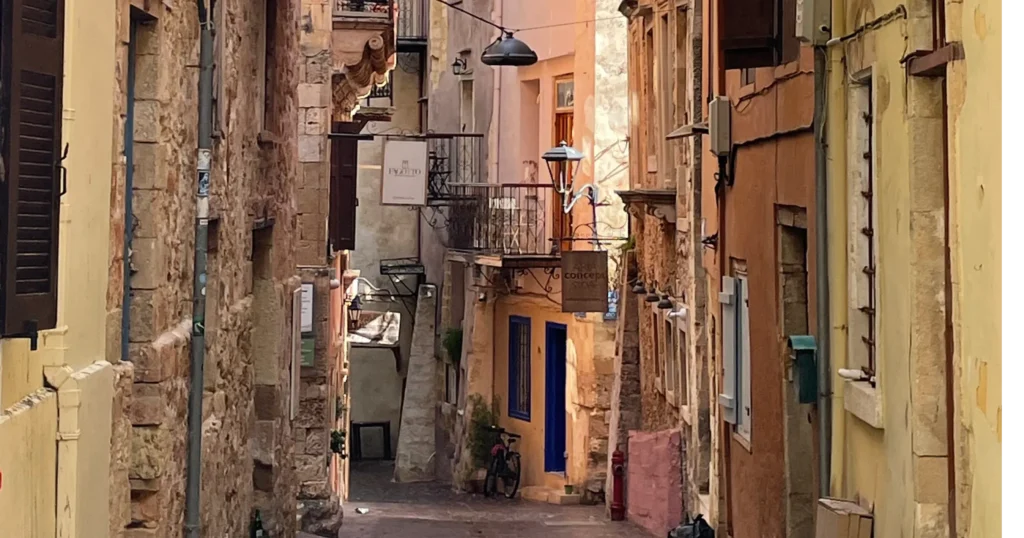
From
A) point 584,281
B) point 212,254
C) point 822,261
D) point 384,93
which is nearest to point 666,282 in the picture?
point 584,281

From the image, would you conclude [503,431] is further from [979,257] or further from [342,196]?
[979,257]

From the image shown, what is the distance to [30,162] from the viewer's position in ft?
16.6

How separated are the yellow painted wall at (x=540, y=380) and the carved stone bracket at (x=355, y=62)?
14.9 feet

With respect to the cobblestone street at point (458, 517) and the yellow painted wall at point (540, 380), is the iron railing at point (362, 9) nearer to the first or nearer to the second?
the yellow painted wall at point (540, 380)

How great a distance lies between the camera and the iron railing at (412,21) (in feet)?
109

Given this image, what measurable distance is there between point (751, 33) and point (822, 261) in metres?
1.94

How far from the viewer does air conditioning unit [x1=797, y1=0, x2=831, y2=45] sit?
25.5 ft

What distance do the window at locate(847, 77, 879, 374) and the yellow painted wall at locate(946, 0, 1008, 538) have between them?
70.3 inches

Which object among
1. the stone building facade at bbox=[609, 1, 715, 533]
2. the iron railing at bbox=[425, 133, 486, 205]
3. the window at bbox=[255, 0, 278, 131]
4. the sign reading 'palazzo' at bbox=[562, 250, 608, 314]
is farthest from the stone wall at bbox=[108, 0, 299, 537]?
the iron railing at bbox=[425, 133, 486, 205]

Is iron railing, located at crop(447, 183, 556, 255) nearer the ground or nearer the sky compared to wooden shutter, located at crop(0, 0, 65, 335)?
nearer the sky

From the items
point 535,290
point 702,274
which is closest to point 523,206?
point 535,290

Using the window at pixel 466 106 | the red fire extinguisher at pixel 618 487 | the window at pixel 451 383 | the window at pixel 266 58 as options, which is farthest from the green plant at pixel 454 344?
the window at pixel 266 58

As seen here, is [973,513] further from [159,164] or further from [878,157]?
[159,164]

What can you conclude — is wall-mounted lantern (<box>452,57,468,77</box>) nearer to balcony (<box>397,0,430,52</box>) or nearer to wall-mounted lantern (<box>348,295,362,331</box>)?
balcony (<box>397,0,430,52</box>)
